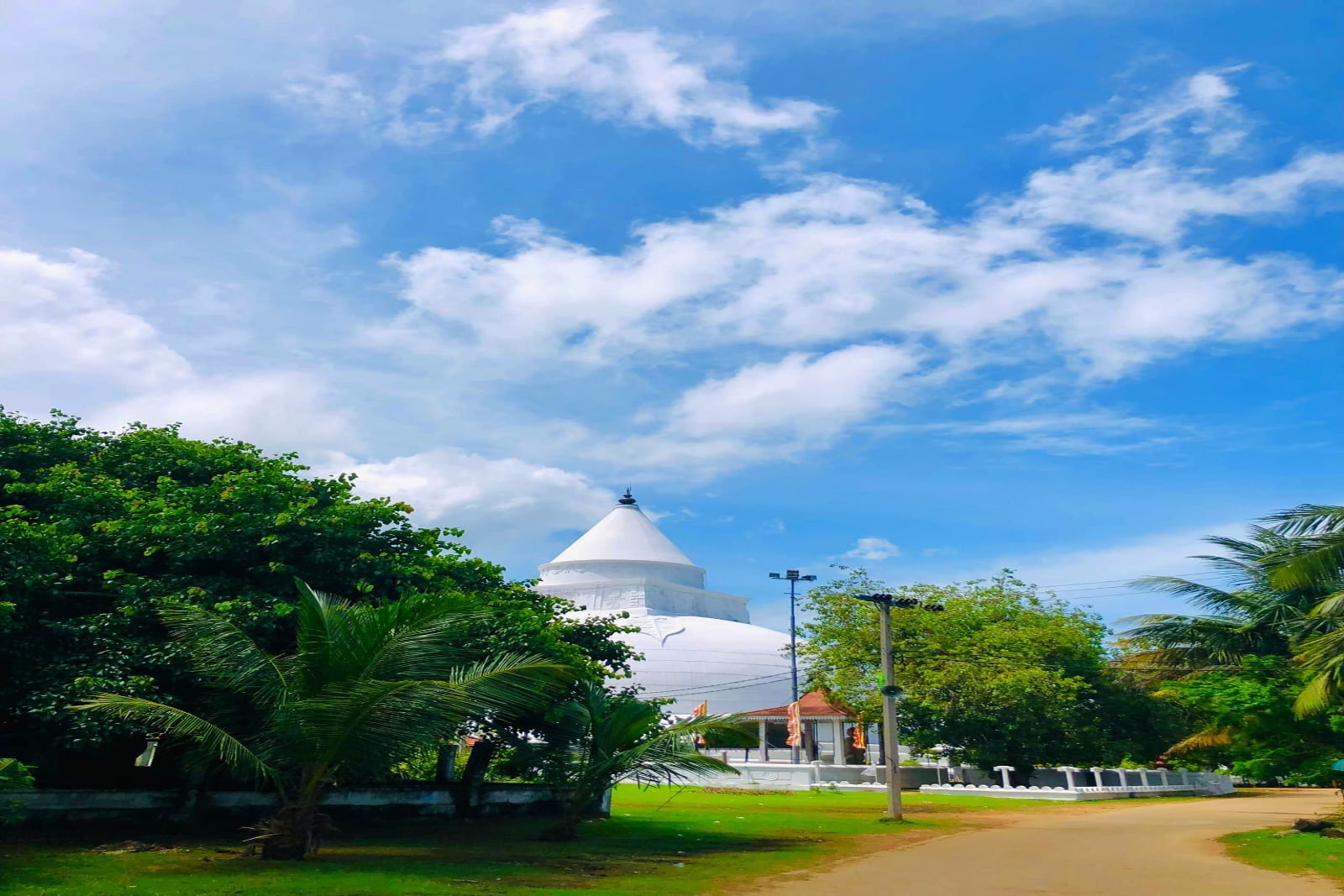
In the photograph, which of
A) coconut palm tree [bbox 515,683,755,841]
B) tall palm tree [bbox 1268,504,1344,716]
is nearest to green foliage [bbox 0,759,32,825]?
coconut palm tree [bbox 515,683,755,841]

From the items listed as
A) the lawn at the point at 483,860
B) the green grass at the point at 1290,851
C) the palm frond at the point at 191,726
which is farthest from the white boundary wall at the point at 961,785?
the palm frond at the point at 191,726

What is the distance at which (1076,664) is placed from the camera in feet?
119

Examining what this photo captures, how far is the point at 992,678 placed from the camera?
108 ft

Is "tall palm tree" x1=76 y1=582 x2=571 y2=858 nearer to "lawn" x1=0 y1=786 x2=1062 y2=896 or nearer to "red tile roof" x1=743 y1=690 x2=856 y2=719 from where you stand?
"lawn" x1=0 y1=786 x2=1062 y2=896

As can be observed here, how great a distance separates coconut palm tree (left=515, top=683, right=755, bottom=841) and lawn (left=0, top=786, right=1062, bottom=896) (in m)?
0.93

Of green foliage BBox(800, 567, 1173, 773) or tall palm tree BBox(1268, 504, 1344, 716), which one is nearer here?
tall palm tree BBox(1268, 504, 1344, 716)

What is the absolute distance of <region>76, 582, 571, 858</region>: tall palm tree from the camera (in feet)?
41.1

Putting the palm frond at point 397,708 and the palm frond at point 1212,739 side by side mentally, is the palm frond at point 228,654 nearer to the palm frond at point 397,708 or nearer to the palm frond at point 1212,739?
the palm frond at point 397,708

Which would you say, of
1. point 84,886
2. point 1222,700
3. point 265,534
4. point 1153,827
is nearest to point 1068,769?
point 1153,827

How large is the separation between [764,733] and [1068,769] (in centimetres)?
1948

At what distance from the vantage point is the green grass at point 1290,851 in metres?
14.1

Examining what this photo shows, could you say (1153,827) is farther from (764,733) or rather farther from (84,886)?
(764,733)

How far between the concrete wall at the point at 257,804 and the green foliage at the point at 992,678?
17386 mm

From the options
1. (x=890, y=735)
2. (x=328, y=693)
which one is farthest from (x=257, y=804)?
(x=890, y=735)
